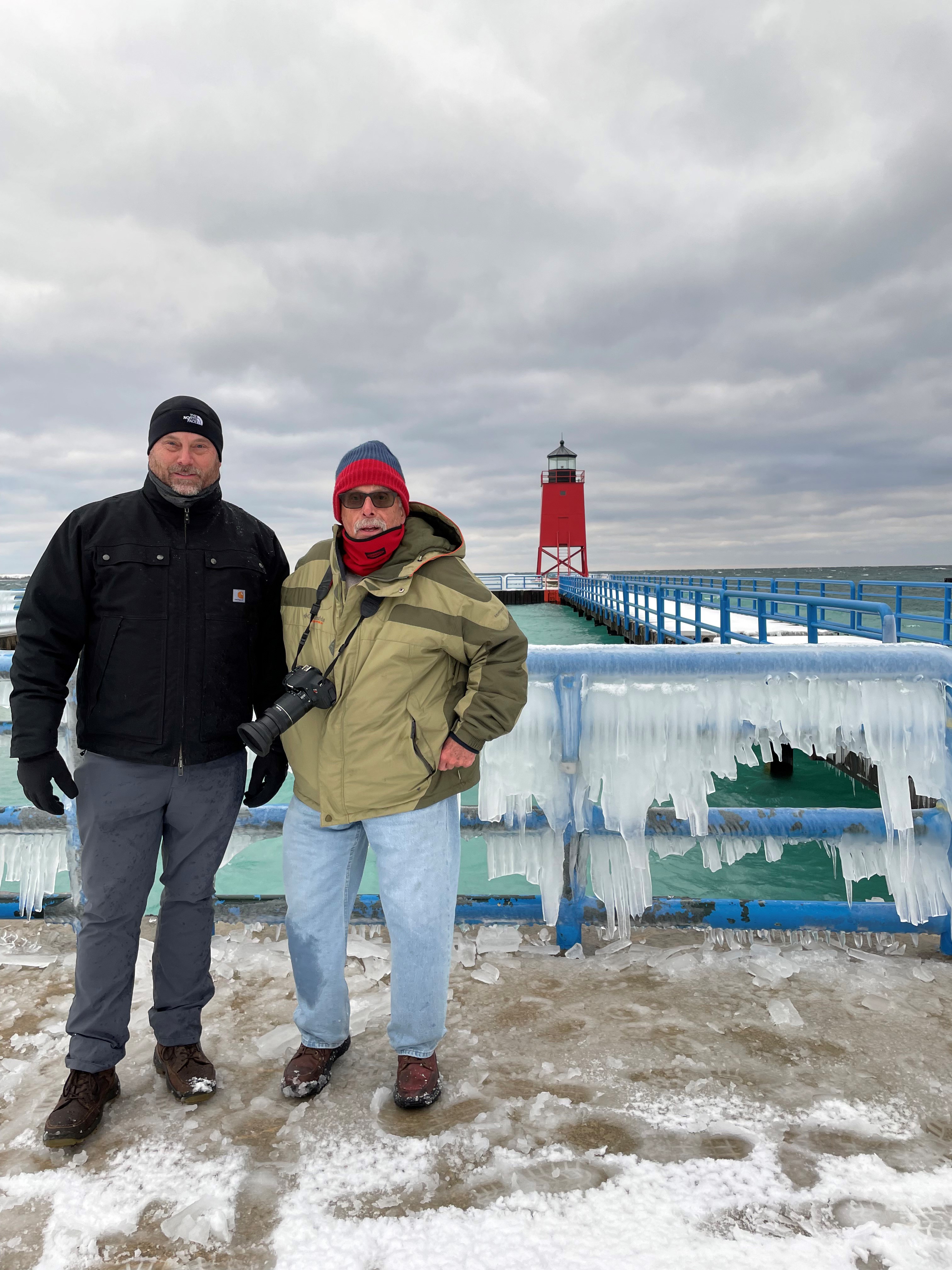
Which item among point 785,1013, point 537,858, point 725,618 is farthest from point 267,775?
point 725,618

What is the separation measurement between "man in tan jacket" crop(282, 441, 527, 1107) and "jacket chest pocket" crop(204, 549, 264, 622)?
0.67 ft

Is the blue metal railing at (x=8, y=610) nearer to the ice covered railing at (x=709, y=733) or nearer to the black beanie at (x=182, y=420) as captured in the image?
the black beanie at (x=182, y=420)

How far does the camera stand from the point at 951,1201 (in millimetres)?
1553

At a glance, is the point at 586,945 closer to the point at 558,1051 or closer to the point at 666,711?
the point at 558,1051

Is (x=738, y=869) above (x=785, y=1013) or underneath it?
underneath

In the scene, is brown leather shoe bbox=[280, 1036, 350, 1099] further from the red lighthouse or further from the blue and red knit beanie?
the red lighthouse

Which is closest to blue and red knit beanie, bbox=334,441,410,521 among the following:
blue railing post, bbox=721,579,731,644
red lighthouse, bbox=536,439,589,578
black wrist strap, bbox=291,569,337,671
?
black wrist strap, bbox=291,569,337,671

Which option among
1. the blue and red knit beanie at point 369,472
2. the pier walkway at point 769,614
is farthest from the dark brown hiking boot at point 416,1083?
the pier walkway at point 769,614

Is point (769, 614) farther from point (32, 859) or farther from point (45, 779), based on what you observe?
point (45, 779)

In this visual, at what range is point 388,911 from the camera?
2.02 m

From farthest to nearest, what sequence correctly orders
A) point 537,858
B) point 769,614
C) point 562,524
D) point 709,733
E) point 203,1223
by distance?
point 562,524 < point 769,614 < point 537,858 < point 709,733 < point 203,1223

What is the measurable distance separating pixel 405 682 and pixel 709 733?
1198 millimetres

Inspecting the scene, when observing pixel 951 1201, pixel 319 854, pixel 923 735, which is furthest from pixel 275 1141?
pixel 923 735

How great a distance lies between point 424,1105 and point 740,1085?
858 millimetres
